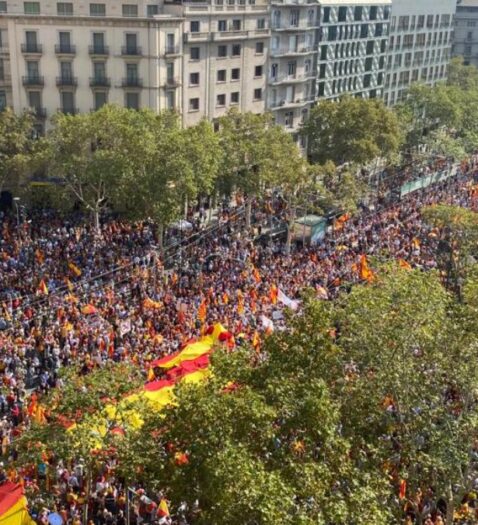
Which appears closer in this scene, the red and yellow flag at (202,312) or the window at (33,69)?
the red and yellow flag at (202,312)

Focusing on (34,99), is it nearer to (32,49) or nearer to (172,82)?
(32,49)

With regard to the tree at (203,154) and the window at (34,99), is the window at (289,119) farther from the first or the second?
the window at (34,99)

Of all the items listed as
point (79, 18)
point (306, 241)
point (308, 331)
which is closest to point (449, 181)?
point (306, 241)

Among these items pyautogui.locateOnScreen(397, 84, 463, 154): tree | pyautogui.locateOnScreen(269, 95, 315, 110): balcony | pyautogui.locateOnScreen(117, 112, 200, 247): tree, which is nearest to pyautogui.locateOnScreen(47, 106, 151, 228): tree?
pyautogui.locateOnScreen(117, 112, 200, 247): tree

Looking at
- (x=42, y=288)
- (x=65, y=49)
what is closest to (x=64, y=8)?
(x=65, y=49)

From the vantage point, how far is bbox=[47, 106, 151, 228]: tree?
47.1 metres

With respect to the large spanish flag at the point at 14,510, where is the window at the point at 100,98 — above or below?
above

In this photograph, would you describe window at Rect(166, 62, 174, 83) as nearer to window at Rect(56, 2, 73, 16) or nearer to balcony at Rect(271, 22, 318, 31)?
window at Rect(56, 2, 73, 16)

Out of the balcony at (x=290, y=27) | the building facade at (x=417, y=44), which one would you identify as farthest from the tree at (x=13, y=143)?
the building facade at (x=417, y=44)

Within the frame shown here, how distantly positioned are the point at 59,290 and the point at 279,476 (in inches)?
998

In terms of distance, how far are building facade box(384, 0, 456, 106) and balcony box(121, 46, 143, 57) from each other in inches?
1675

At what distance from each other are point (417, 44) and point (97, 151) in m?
62.0

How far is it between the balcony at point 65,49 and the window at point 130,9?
4865mm

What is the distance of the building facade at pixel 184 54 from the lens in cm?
5725
